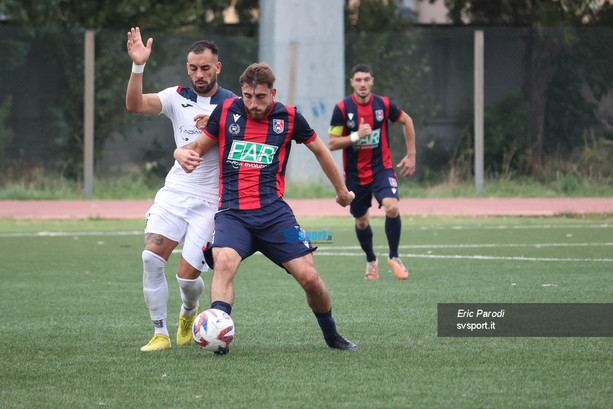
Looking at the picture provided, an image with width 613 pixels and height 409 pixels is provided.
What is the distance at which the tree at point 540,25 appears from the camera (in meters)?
19.3

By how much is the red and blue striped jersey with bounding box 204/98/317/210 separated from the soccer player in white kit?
10.3 inches

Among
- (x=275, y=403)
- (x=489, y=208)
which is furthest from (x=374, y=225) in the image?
(x=275, y=403)

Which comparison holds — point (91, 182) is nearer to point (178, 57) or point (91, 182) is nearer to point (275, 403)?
point (178, 57)

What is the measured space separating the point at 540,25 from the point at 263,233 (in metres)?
16.7

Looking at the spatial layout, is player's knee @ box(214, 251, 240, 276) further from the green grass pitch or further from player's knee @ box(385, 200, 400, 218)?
player's knee @ box(385, 200, 400, 218)

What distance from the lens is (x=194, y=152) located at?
607cm

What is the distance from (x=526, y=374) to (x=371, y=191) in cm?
516

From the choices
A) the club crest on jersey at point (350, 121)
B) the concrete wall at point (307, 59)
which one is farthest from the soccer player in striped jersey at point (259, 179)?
the concrete wall at point (307, 59)

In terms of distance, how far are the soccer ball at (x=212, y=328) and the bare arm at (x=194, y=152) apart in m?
0.91

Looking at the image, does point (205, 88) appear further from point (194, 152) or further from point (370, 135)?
→ point (370, 135)

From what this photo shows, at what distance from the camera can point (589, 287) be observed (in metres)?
8.46

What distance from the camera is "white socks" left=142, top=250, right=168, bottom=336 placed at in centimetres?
634

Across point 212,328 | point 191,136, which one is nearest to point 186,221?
point 191,136

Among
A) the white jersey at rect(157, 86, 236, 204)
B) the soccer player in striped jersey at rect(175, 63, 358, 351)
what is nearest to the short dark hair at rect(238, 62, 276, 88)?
the soccer player in striped jersey at rect(175, 63, 358, 351)
